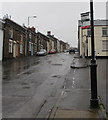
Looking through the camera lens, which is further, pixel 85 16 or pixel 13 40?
pixel 13 40

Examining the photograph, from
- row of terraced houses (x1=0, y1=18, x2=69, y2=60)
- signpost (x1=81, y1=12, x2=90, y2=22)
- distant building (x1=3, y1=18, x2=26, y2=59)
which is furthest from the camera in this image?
distant building (x1=3, y1=18, x2=26, y2=59)

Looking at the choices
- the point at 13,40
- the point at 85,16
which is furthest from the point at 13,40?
the point at 85,16

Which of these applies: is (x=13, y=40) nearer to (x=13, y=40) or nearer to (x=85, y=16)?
(x=13, y=40)

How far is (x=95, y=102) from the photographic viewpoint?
7.34 meters

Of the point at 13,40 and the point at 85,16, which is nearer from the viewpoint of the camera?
the point at 85,16

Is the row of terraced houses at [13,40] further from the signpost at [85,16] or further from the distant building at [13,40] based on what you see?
the signpost at [85,16]

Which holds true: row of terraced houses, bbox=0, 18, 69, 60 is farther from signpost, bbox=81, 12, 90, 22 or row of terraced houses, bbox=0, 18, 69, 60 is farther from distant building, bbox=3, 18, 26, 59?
signpost, bbox=81, 12, 90, 22

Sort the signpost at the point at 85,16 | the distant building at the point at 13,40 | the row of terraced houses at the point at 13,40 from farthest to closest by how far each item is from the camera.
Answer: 1. the distant building at the point at 13,40
2. the row of terraced houses at the point at 13,40
3. the signpost at the point at 85,16

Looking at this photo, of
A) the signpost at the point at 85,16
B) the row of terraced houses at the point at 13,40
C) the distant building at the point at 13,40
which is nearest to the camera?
the signpost at the point at 85,16

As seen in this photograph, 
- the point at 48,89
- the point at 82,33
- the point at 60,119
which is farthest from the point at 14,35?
the point at 60,119

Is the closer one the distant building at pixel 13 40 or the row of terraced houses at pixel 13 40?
the row of terraced houses at pixel 13 40

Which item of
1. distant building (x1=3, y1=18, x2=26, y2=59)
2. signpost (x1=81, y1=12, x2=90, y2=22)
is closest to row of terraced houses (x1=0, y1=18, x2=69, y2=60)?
distant building (x1=3, y1=18, x2=26, y2=59)

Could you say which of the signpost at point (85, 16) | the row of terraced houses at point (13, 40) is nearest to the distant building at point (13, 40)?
the row of terraced houses at point (13, 40)

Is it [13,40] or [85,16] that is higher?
[13,40]
